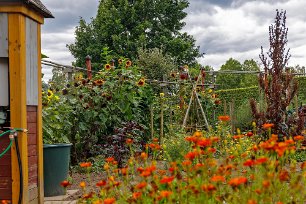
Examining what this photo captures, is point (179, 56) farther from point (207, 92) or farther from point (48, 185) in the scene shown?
point (48, 185)

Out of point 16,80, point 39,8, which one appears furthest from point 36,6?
point 16,80

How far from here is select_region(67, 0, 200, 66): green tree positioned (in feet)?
63.4

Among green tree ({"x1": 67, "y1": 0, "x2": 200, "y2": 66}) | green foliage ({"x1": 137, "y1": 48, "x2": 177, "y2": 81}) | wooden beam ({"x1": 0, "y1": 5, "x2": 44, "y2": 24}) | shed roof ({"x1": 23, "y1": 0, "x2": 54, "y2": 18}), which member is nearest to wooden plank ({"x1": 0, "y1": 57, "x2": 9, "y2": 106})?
wooden beam ({"x1": 0, "y1": 5, "x2": 44, "y2": 24})

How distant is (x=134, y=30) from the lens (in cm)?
1961

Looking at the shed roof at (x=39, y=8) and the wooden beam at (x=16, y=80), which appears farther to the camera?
the shed roof at (x=39, y=8)

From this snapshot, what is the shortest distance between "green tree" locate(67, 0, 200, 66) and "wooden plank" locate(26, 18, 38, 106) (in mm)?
14342

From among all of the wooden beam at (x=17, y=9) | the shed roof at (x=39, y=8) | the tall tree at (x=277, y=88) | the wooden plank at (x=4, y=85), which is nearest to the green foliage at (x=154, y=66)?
the tall tree at (x=277, y=88)

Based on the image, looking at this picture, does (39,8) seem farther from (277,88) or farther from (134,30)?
(134,30)

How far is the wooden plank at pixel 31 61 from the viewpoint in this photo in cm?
420

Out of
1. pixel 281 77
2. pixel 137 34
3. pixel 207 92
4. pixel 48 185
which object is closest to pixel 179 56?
pixel 137 34

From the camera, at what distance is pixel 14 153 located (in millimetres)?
4012

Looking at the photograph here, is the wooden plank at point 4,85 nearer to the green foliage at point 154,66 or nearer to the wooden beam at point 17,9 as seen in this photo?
the wooden beam at point 17,9

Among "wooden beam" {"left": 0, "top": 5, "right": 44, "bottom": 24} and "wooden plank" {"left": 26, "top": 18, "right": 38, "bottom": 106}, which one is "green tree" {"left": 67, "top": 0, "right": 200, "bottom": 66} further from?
"wooden beam" {"left": 0, "top": 5, "right": 44, "bottom": 24}

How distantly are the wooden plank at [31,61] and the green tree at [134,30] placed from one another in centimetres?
1434
